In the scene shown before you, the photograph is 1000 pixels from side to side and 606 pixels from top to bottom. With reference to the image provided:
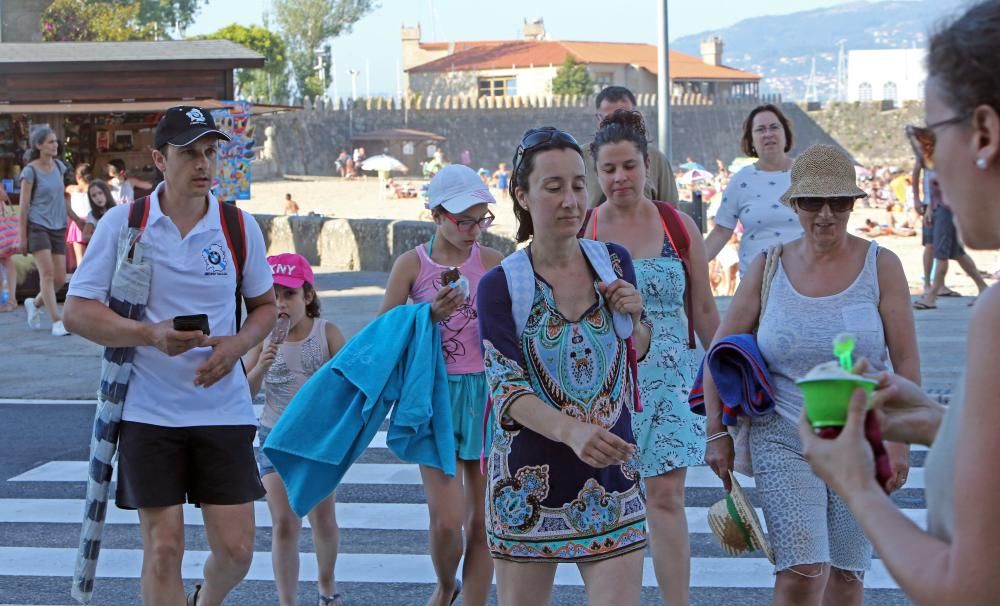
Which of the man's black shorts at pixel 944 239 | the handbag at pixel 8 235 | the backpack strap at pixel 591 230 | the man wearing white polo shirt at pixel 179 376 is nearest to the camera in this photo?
the man wearing white polo shirt at pixel 179 376

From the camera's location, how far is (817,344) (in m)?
4.18

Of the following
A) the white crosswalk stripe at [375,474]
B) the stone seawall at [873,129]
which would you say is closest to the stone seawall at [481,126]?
the stone seawall at [873,129]

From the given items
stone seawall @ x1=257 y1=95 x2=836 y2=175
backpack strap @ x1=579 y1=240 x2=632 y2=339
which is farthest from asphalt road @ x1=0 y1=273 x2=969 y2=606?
stone seawall @ x1=257 y1=95 x2=836 y2=175

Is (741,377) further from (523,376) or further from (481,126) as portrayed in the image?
(481,126)

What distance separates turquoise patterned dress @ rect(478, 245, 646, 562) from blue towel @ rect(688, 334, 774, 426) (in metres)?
0.56

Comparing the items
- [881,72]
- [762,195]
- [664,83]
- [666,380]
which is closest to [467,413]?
[666,380]

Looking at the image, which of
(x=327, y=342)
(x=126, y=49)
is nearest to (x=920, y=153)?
(x=327, y=342)

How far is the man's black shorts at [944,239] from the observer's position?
1321 centimetres

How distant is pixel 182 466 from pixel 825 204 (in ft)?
7.42

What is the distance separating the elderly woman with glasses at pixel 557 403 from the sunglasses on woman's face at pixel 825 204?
0.78 m

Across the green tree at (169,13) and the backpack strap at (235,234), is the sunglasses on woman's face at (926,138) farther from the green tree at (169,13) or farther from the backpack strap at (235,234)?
the green tree at (169,13)

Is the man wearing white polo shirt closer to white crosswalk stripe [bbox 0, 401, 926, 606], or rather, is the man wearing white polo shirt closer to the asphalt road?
the asphalt road

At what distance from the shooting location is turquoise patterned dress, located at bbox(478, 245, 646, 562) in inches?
144

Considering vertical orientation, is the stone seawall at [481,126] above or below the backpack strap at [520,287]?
above
